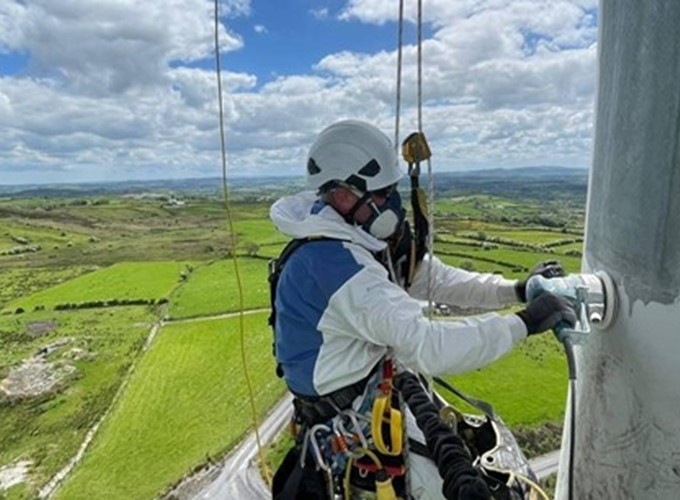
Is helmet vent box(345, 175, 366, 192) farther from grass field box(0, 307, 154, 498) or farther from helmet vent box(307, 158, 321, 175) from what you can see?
grass field box(0, 307, 154, 498)

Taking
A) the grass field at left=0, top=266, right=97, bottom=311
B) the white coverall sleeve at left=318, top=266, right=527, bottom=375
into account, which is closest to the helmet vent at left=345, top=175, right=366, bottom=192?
the white coverall sleeve at left=318, top=266, right=527, bottom=375

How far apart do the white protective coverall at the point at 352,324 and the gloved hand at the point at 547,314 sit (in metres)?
0.05

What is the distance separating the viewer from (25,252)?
102m

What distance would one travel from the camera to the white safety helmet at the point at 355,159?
9.84ft

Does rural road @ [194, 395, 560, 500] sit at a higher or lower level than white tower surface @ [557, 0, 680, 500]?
lower

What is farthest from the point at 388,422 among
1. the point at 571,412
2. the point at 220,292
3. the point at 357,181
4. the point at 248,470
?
the point at 220,292

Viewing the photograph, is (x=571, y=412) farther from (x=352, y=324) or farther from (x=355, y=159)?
(x=355, y=159)

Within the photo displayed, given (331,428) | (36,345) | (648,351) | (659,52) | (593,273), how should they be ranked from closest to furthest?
(659,52)
(648,351)
(593,273)
(331,428)
(36,345)

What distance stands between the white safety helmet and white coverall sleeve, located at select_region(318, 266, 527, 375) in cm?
53

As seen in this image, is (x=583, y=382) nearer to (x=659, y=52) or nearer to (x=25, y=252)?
(x=659, y=52)

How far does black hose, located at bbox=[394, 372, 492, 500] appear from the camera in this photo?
8.23ft

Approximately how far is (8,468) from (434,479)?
41.8 metres

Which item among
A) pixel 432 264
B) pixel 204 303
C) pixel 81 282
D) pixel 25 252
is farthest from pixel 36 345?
pixel 432 264

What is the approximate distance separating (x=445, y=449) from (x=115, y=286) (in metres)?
74.9
